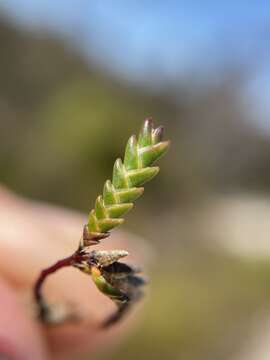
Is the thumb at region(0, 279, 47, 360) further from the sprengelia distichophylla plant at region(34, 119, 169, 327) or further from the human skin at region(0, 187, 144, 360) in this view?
the sprengelia distichophylla plant at region(34, 119, 169, 327)

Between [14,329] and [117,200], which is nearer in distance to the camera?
[117,200]

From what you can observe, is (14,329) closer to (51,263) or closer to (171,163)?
(51,263)

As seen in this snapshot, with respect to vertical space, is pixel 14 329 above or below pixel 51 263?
below

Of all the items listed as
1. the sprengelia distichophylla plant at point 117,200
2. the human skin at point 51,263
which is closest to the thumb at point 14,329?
the human skin at point 51,263

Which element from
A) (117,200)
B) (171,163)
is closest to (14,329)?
(117,200)

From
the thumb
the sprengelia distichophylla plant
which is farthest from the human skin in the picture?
the sprengelia distichophylla plant

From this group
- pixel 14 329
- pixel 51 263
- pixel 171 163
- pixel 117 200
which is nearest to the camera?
pixel 117 200

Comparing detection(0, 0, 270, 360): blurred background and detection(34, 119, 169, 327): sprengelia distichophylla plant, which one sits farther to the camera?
detection(0, 0, 270, 360): blurred background

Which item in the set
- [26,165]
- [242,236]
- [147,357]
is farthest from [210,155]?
[147,357]
